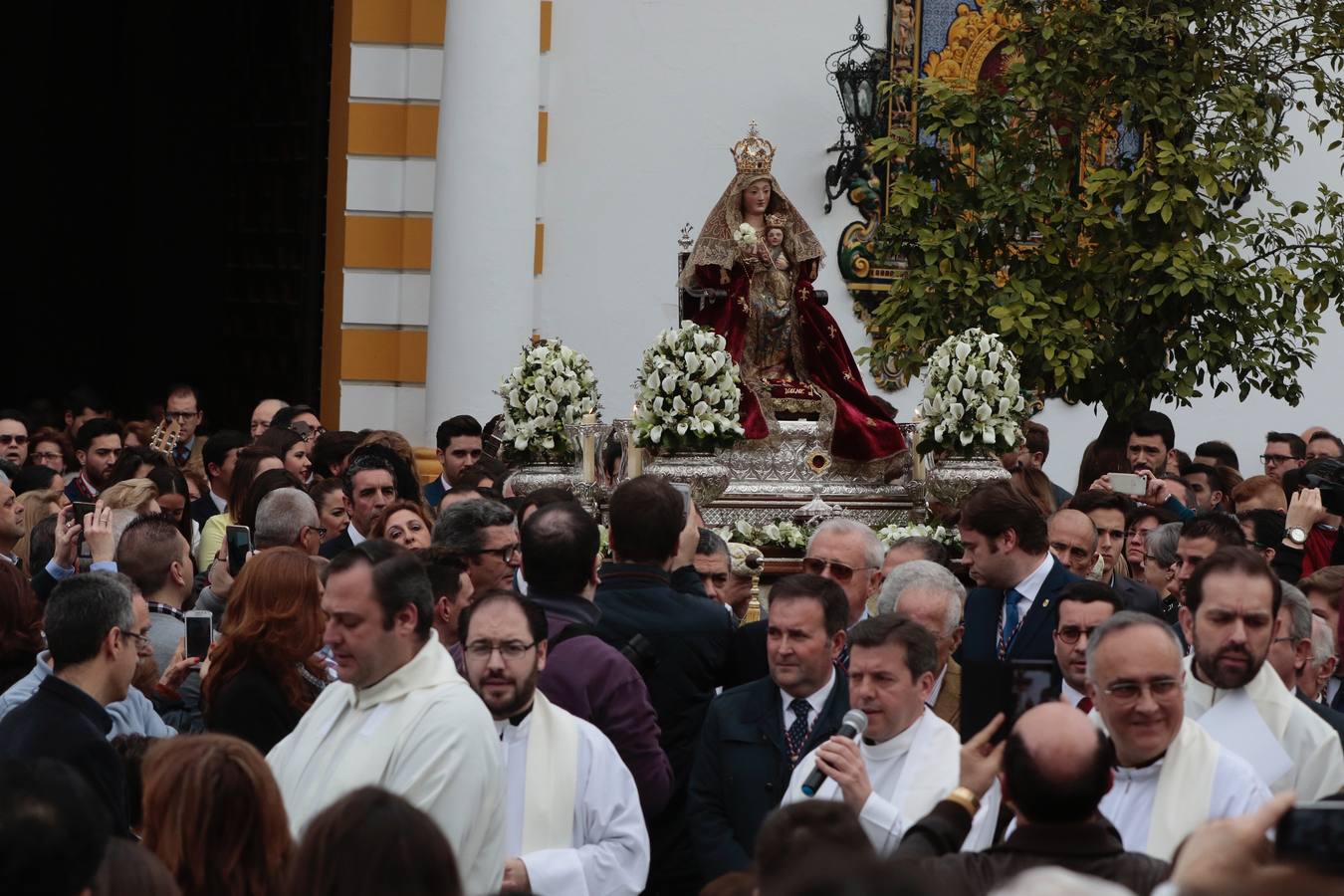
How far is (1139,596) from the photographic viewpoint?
289 inches

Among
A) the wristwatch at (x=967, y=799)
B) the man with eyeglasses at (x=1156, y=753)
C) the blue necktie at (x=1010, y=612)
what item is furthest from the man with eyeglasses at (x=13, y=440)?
the wristwatch at (x=967, y=799)

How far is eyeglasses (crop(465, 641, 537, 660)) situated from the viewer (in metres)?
5.44

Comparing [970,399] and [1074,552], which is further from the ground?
[970,399]

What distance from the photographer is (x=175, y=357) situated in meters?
18.0

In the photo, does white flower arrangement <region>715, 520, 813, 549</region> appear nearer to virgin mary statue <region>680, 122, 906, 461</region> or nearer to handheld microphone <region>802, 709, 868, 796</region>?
virgin mary statue <region>680, 122, 906, 461</region>

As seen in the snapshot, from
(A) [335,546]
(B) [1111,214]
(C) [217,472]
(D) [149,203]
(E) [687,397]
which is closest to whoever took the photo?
(A) [335,546]

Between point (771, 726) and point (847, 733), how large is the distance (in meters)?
0.81

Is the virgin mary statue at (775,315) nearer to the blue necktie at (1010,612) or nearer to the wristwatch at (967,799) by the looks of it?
the blue necktie at (1010,612)

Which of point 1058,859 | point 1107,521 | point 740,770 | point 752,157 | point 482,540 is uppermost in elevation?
point 752,157

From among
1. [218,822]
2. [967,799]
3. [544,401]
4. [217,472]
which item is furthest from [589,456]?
[218,822]

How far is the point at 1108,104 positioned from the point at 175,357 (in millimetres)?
8701

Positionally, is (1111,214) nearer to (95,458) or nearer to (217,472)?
(217,472)

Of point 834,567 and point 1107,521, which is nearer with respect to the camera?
point 834,567

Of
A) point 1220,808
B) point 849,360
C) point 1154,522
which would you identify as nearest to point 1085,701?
point 1220,808
